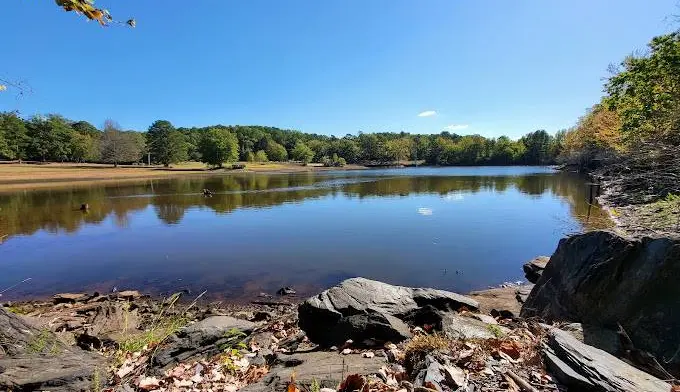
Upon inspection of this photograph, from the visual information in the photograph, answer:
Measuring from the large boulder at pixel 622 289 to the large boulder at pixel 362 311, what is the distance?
212 centimetres

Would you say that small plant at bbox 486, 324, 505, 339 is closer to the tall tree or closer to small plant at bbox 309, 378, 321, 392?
small plant at bbox 309, 378, 321, 392

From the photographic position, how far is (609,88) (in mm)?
28047

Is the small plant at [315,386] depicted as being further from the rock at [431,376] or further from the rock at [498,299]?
the rock at [498,299]

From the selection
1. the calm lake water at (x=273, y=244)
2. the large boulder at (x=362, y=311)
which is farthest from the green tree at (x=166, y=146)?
the large boulder at (x=362, y=311)

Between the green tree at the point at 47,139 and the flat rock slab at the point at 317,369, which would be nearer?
the flat rock slab at the point at 317,369

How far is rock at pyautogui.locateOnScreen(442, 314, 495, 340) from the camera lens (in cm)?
544

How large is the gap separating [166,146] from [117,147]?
1355 centimetres

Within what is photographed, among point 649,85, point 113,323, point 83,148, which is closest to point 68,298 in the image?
point 113,323

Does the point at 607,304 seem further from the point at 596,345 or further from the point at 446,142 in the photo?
the point at 446,142

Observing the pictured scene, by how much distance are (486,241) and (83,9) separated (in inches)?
769

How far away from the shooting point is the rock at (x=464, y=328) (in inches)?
214

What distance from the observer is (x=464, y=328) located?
5750 millimetres

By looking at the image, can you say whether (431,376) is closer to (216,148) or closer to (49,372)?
(49,372)

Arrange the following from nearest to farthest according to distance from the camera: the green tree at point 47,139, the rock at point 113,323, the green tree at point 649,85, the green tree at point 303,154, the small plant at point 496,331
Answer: the small plant at point 496,331 → the rock at point 113,323 → the green tree at point 649,85 → the green tree at point 47,139 → the green tree at point 303,154
